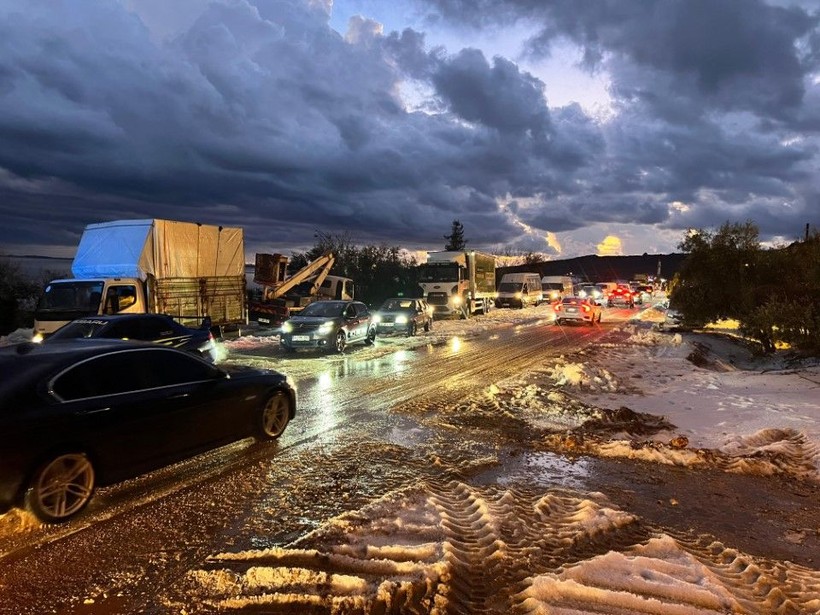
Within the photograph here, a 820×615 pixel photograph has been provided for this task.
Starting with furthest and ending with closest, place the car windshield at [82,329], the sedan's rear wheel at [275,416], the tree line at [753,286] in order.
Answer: the tree line at [753,286] → the car windshield at [82,329] → the sedan's rear wheel at [275,416]

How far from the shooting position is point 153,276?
617 inches

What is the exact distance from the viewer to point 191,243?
17.3m

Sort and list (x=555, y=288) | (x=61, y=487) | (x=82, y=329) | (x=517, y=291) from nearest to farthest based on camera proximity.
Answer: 1. (x=61, y=487)
2. (x=82, y=329)
3. (x=517, y=291)
4. (x=555, y=288)

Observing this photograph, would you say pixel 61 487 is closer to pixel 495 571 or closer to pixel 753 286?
pixel 495 571

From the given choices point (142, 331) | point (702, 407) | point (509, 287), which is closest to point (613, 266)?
point (509, 287)

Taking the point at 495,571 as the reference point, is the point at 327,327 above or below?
above

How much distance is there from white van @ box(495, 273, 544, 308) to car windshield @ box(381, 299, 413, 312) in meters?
19.7

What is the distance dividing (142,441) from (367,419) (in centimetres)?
371

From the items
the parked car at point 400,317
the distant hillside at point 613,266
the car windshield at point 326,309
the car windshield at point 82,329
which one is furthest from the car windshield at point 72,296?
the distant hillside at point 613,266

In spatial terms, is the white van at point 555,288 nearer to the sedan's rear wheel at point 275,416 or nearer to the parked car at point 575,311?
the parked car at point 575,311

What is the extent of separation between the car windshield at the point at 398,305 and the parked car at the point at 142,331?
11.2m

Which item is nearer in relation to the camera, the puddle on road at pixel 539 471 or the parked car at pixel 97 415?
the parked car at pixel 97 415

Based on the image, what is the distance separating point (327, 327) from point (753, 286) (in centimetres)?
1640

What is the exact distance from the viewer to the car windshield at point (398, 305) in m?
22.9
